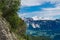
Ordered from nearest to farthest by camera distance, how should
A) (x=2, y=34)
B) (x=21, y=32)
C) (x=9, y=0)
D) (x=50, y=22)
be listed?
(x=2, y=34) → (x=9, y=0) → (x=21, y=32) → (x=50, y=22)

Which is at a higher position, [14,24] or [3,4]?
[3,4]

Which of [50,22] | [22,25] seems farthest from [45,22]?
[22,25]

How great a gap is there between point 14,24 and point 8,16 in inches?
58.2

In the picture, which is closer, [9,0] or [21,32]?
[9,0]

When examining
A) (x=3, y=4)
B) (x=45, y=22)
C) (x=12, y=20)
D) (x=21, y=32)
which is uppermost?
(x=3, y=4)

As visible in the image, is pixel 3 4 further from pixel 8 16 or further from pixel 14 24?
pixel 14 24

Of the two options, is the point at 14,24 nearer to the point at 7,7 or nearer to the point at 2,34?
the point at 7,7

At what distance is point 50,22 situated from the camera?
170750 mm

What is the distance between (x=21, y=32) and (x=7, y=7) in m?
5.12

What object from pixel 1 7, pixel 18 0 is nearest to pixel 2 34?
pixel 1 7

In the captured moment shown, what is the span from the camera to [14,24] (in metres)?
22.6

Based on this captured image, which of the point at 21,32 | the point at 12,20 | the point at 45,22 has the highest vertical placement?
the point at 12,20

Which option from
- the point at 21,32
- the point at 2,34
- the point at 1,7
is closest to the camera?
the point at 2,34

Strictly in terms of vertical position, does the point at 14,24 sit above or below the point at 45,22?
above
